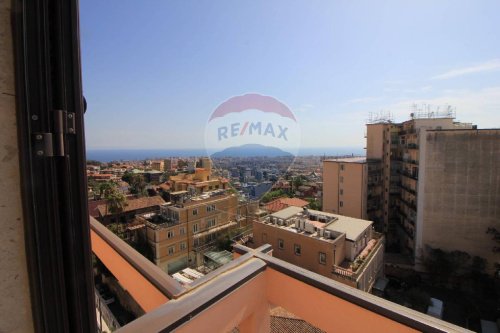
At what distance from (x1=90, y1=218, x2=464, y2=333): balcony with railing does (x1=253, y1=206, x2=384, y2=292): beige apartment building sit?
23.2 ft

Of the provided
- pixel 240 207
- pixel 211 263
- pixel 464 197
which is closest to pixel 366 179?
pixel 464 197

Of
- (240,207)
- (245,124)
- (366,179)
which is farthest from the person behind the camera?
(366,179)

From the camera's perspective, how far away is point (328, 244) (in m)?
8.02

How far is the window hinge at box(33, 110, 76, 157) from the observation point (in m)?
0.52

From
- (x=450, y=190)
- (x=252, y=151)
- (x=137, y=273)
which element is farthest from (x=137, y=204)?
(x=450, y=190)

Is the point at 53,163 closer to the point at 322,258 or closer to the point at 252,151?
the point at 252,151

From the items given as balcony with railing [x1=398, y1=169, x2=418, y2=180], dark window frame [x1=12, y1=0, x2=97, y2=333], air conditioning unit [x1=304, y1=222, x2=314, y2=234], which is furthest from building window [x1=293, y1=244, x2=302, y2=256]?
dark window frame [x1=12, y1=0, x2=97, y2=333]

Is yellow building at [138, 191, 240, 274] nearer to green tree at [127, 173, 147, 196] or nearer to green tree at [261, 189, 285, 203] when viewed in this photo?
green tree at [261, 189, 285, 203]

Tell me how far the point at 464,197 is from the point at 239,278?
44.6ft

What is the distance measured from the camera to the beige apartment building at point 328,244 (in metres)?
8.07

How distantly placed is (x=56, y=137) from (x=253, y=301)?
1333 mm

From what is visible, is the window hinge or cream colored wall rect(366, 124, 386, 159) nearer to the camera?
the window hinge

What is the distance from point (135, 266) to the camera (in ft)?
5.11

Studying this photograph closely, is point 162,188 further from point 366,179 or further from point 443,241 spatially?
point 443,241
